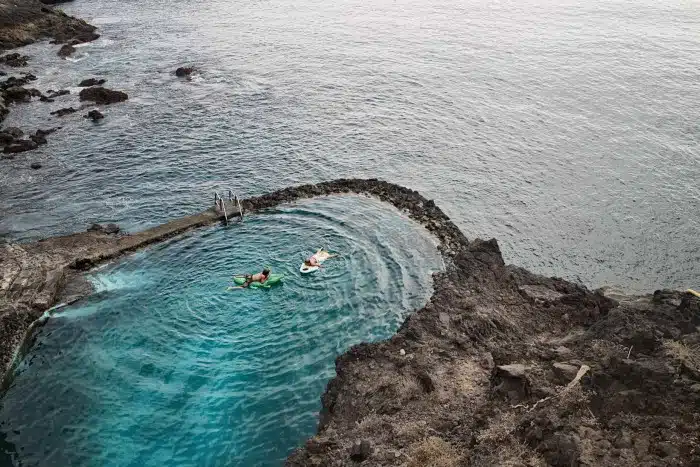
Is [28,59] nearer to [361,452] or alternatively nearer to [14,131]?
[14,131]

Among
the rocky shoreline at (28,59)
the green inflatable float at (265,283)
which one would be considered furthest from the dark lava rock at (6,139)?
the green inflatable float at (265,283)

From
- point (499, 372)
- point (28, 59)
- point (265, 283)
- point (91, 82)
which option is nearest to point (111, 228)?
point (265, 283)

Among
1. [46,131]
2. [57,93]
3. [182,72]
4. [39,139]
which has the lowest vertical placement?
[39,139]

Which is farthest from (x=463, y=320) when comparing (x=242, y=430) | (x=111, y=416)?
(x=111, y=416)

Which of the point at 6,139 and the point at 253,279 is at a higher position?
the point at 6,139

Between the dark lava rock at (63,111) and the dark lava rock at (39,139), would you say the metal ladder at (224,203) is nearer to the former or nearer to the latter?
the dark lava rock at (39,139)

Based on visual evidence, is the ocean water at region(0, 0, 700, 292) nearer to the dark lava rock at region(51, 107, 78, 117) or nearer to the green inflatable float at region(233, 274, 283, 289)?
the dark lava rock at region(51, 107, 78, 117)
